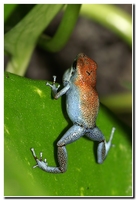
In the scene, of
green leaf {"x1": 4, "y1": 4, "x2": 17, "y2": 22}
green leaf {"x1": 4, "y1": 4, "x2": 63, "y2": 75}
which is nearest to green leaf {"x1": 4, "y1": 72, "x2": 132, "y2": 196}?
green leaf {"x1": 4, "y1": 4, "x2": 63, "y2": 75}

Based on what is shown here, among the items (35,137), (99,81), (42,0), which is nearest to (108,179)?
(35,137)

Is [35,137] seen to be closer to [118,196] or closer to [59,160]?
[59,160]

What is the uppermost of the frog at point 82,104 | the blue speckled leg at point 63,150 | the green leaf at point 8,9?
the green leaf at point 8,9

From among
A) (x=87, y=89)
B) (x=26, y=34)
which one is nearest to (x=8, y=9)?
(x=26, y=34)

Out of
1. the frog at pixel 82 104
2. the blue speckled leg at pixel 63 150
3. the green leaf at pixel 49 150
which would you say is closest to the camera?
the green leaf at pixel 49 150

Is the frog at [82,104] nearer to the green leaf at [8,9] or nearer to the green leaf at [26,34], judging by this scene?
the green leaf at [26,34]

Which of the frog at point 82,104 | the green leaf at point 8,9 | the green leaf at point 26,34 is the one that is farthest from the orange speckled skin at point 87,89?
the green leaf at point 8,9

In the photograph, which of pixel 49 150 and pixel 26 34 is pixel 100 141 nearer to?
pixel 49 150
